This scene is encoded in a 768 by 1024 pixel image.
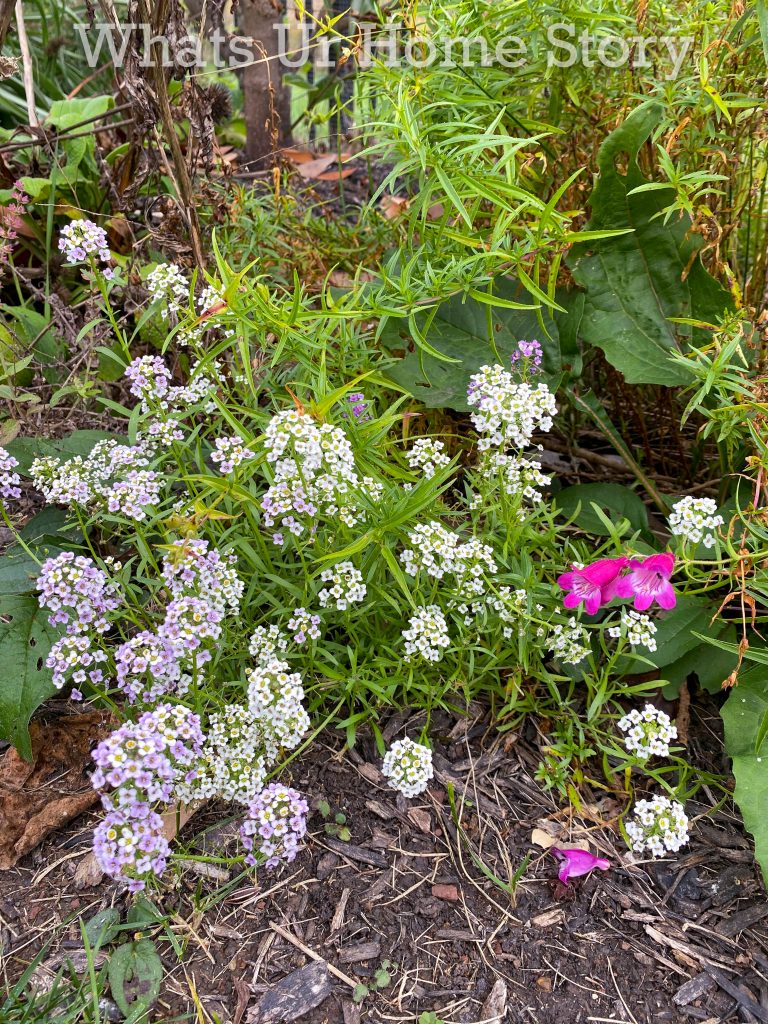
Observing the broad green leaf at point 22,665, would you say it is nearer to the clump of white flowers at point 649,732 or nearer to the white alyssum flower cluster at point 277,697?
the white alyssum flower cluster at point 277,697

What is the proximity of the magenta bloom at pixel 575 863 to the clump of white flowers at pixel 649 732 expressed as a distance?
248mm

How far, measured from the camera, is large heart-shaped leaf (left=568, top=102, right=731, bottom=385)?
2195 mm

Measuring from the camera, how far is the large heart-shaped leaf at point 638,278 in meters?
2.20

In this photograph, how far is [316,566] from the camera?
5.94 ft

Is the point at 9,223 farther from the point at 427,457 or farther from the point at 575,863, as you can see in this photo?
the point at 575,863

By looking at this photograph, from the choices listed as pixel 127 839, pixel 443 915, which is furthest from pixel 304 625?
pixel 443 915

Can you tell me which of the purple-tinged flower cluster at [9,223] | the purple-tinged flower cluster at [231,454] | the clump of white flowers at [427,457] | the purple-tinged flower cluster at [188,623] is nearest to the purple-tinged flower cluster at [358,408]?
the clump of white flowers at [427,457]

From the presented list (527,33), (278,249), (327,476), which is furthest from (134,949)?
(527,33)

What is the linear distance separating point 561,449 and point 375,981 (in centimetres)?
156

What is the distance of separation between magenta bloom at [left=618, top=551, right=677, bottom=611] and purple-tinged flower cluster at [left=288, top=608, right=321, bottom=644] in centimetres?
62

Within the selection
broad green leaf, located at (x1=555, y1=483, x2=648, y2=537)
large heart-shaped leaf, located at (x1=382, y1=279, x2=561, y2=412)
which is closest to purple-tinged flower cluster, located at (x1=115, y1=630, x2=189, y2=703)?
large heart-shaped leaf, located at (x1=382, y1=279, x2=561, y2=412)

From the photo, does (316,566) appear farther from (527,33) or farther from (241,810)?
(527,33)

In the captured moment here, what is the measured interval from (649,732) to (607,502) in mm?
743

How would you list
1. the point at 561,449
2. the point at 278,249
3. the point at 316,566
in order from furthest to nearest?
1. the point at 278,249
2. the point at 561,449
3. the point at 316,566
